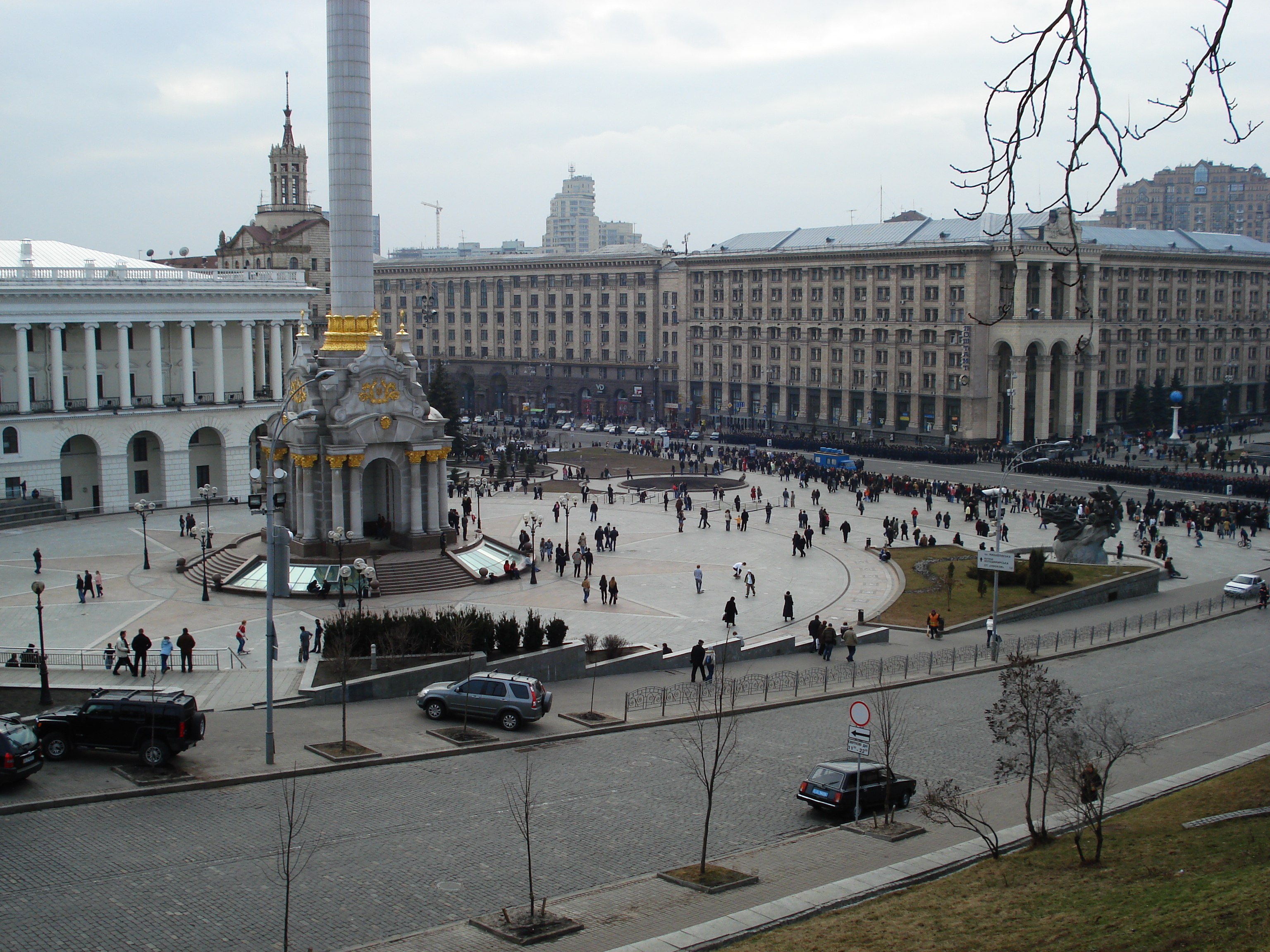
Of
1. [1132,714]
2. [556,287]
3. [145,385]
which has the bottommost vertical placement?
[1132,714]

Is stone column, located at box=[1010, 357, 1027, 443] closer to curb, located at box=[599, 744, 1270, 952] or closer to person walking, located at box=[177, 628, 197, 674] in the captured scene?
person walking, located at box=[177, 628, 197, 674]

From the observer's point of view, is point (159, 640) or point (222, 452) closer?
point (159, 640)

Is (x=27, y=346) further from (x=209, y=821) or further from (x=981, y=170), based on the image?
(x=981, y=170)

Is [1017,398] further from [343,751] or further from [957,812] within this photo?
[957,812]

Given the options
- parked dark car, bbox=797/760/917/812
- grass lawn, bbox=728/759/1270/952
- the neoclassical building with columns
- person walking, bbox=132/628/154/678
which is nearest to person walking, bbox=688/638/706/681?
parked dark car, bbox=797/760/917/812

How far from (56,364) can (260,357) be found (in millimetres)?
13472

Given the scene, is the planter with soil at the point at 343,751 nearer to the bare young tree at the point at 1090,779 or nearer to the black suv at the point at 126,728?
the black suv at the point at 126,728

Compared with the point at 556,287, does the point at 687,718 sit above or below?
below

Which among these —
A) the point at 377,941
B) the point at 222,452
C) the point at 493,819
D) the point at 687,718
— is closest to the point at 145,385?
the point at 222,452

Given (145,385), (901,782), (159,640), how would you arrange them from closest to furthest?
(901,782) < (159,640) < (145,385)

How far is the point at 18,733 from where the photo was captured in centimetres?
2323

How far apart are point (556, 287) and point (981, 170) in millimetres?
134186

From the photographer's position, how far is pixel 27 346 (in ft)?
214

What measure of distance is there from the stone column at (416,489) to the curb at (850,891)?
30889 mm
